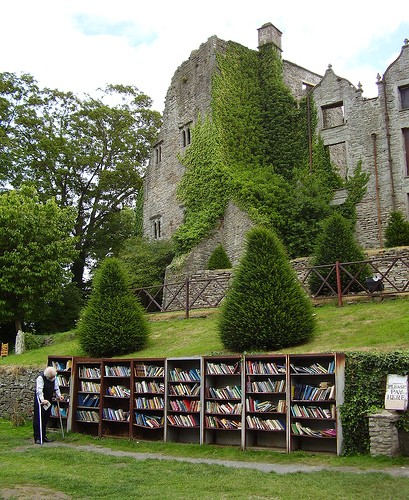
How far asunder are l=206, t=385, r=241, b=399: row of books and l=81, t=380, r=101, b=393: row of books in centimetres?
324

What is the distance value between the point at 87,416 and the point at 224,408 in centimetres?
395

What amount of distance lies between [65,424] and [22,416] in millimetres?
2182

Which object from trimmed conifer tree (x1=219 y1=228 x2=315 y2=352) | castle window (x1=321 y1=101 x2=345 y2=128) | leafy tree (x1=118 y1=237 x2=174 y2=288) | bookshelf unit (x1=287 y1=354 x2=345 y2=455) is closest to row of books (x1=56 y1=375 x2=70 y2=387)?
trimmed conifer tree (x1=219 y1=228 x2=315 y2=352)

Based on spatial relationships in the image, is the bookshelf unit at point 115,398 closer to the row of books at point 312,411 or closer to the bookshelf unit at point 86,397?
the bookshelf unit at point 86,397

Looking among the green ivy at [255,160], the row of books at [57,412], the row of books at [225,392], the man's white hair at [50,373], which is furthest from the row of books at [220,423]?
the green ivy at [255,160]

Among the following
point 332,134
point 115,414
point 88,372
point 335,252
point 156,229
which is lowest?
point 115,414

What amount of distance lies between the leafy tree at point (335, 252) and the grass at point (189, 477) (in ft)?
26.7

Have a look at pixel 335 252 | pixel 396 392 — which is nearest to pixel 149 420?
pixel 396 392

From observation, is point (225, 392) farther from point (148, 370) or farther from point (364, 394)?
point (364, 394)

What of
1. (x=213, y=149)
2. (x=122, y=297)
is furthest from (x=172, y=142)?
(x=122, y=297)

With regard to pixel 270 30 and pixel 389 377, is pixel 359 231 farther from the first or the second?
pixel 389 377

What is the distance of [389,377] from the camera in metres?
9.04

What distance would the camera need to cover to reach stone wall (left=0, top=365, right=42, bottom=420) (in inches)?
602

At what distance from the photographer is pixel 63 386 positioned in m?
13.7
